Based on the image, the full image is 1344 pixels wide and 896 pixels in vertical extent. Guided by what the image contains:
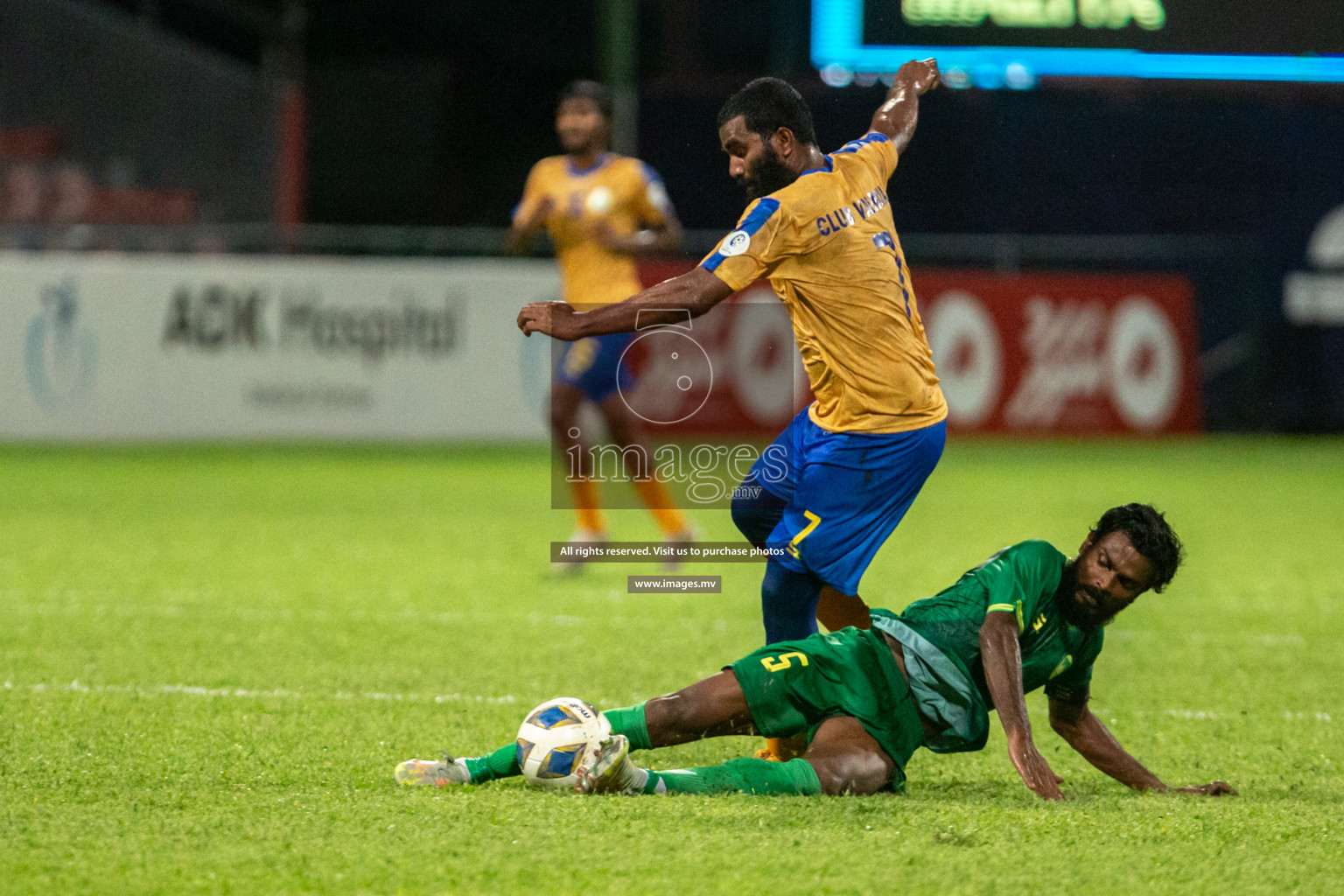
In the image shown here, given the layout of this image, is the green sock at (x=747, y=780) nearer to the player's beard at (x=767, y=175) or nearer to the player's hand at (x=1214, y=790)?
the player's hand at (x=1214, y=790)

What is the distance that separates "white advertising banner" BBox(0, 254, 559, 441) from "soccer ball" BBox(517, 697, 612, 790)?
431 inches

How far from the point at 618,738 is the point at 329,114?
2129 cm

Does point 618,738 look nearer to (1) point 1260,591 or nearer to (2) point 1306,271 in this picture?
(1) point 1260,591

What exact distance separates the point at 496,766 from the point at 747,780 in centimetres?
59

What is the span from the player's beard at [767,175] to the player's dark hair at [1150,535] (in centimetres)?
119

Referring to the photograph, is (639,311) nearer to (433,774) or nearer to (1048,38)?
(433,774)

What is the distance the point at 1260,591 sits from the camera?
780cm

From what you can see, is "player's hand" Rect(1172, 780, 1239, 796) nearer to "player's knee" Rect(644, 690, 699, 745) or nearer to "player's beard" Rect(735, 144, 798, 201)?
"player's knee" Rect(644, 690, 699, 745)

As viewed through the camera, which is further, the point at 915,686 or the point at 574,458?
the point at 574,458

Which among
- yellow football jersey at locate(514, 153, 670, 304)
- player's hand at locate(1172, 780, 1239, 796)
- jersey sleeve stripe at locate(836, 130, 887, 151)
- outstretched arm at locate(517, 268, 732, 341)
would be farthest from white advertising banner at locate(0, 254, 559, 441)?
player's hand at locate(1172, 780, 1239, 796)

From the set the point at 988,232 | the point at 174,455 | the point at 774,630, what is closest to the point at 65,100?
the point at 174,455

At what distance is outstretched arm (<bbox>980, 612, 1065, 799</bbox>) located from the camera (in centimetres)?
373

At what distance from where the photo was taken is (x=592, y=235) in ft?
25.7

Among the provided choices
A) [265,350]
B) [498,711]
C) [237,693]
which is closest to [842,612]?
[498,711]
